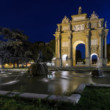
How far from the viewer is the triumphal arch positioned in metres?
30.6

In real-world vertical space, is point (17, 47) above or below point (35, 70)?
above

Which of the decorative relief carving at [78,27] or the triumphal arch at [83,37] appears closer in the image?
the triumphal arch at [83,37]

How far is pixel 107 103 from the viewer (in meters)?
3.66

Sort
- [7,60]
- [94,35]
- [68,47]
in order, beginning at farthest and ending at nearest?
[68,47] < [94,35] < [7,60]

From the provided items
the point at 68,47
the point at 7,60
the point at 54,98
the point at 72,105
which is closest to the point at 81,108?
the point at 72,105

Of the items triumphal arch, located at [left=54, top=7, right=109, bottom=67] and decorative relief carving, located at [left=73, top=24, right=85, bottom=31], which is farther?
decorative relief carving, located at [left=73, top=24, right=85, bottom=31]

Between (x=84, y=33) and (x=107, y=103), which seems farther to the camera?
(x=84, y=33)

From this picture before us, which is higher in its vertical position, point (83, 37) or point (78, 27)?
point (78, 27)

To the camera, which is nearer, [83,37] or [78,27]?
[83,37]

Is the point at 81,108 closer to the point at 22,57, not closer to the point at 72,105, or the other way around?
the point at 72,105

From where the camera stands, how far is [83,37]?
107 feet

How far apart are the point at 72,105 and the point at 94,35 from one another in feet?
103

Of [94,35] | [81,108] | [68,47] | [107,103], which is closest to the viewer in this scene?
[81,108]

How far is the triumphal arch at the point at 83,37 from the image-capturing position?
Answer: 30.6 m
